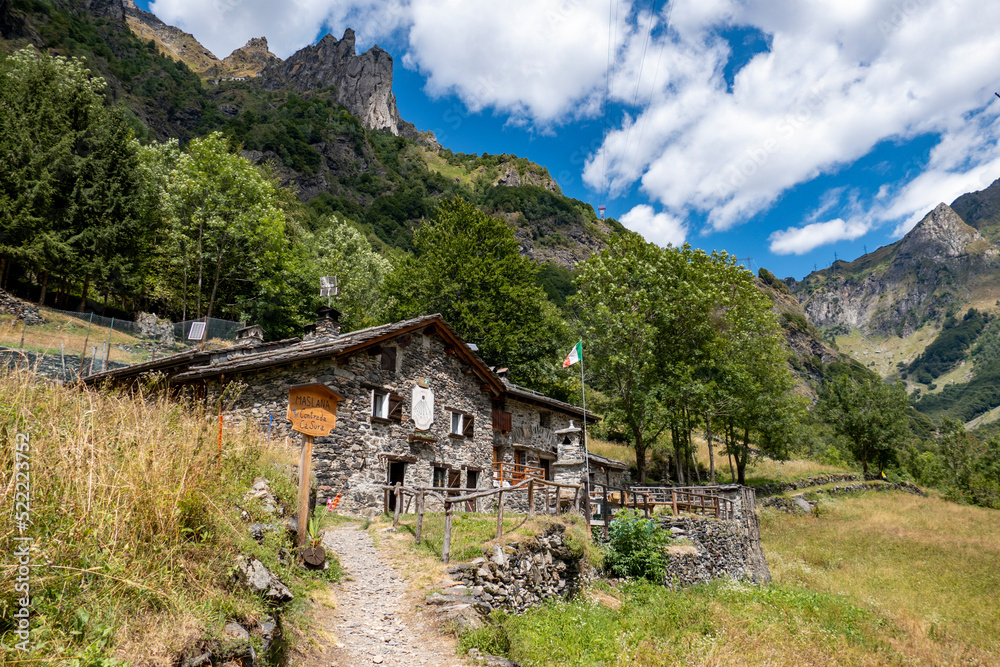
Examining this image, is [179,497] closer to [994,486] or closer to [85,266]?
[85,266]

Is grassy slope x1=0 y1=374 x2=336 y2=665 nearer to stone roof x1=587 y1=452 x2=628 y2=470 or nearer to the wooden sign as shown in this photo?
the wooden sign

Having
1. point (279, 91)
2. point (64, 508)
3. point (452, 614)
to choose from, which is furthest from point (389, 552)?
point (279, 91)

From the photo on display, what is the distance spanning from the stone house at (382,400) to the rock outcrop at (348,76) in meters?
120

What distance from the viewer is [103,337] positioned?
75.8 ft

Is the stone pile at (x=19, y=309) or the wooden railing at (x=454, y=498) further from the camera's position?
the stone pile at (x=19, y=309)

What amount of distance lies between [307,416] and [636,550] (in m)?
9.54

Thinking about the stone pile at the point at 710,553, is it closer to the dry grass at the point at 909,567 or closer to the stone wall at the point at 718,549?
the stone wall at the point at 718,549

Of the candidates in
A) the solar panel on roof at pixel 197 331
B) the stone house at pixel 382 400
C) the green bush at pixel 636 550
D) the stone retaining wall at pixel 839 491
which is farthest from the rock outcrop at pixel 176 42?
the green bush at pixel 636 550

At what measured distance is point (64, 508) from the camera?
420cm

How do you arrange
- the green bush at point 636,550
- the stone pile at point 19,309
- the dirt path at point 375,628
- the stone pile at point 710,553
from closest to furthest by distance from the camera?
the dirt path at point 375,628 → the green bush at point 636,550 → the stone pile at point 710,553 → the stone pile at point 19,309

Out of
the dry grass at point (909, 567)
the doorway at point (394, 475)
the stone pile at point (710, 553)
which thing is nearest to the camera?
the dry grass at point (909, 567)

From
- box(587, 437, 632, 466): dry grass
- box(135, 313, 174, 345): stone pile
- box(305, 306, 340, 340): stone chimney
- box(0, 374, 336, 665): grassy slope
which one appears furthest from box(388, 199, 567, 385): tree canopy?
box(0, 374, 336, 665): grassy slope

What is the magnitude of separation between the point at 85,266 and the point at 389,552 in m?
26.5

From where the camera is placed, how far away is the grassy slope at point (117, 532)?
3727 mm
